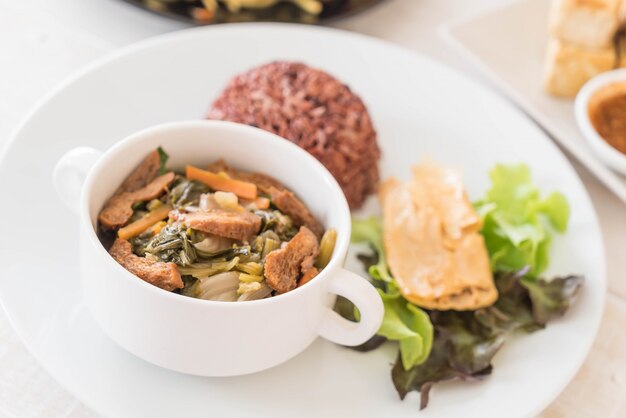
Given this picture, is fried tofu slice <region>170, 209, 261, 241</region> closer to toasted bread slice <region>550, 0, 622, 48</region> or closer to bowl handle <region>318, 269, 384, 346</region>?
bowl handle <region>318, 269, 384, 346</region>

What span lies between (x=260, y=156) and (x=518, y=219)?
29.2 inches

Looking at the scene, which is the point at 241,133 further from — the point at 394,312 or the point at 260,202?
the point at 394,312

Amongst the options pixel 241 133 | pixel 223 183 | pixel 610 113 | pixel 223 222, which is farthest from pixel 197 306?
pixel 610 113

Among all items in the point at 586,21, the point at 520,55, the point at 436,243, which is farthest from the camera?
the point at 520,55

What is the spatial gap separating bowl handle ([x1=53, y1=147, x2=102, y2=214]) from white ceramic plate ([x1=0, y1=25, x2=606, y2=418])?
0.19 m

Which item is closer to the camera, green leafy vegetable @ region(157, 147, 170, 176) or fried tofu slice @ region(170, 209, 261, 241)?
fried tofu slice @ region(170, 209, 261, 241)

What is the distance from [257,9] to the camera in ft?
9.11

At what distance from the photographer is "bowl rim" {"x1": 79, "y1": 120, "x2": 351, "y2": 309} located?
1545mm

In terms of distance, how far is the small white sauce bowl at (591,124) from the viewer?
2.41 m

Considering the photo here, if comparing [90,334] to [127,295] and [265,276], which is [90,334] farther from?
[265,276]

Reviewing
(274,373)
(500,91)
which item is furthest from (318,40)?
(274,373)

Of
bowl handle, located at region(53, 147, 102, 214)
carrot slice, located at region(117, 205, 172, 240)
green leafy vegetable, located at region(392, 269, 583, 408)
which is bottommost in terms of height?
green leafy vegetable, located at region(392, 269, 583, 408)

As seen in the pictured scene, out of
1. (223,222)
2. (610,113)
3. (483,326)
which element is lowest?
(483,326)

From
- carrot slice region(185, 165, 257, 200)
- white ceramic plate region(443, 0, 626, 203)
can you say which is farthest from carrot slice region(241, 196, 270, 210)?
white ceramic plate region(443, 0, 626, 203)
